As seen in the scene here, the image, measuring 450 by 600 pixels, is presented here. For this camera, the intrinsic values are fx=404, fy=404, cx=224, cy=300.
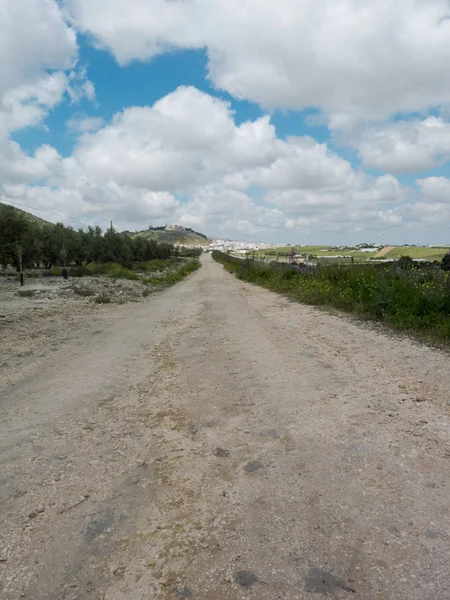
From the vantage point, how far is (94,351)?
839cm

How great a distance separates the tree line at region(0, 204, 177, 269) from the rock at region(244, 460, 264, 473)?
126 ft

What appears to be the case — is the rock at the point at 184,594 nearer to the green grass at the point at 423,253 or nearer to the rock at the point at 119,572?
the rock at the point at 119,572

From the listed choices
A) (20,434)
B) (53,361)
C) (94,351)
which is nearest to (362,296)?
(94,351)

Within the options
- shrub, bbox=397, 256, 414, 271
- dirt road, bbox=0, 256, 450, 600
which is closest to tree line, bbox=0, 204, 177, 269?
shrub, bbox=397, 256, 414, 271

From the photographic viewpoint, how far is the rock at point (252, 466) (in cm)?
345

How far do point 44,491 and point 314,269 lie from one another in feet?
59.8

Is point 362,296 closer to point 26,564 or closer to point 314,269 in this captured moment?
point 314,269

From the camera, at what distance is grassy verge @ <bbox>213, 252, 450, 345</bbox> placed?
8.73 m

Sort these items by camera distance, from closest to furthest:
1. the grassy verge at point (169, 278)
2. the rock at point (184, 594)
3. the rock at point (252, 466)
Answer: the rock at point (184, 594) < the rock at point (252, 466) < the grassy verge at point (169, 278)

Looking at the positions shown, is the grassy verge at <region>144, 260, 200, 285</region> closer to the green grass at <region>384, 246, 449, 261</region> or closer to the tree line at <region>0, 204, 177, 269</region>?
the tree line at <region>0, 204, 177, 269</region>

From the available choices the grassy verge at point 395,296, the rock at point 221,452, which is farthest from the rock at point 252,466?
the grassy verge at point 395,296

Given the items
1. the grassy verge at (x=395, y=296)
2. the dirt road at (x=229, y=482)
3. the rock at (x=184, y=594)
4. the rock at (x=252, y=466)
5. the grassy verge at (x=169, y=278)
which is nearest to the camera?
the rock at (x=184, y=594)

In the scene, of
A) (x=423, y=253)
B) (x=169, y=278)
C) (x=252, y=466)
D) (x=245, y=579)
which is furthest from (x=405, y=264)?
(x=169, y=278)

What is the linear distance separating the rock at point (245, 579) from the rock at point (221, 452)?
1.39 m
